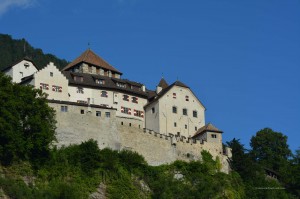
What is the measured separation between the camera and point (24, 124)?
202ft

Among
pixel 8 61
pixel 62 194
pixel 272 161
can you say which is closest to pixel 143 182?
pixel 62 194

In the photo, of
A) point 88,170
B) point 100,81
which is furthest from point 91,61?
point 88,170

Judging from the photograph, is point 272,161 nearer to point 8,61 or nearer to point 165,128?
point 165,128

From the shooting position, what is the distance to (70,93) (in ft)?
242

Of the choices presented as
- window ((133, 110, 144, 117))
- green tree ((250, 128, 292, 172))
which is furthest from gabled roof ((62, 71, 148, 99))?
green tree ((250, 128, 292, 172))

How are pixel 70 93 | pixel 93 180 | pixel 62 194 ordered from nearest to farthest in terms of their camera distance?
pixel 62 194, pixel 93 180, pixel 70 93

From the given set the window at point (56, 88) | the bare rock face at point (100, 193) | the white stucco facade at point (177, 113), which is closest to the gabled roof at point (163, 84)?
the white stucco facade at point (177, 113)

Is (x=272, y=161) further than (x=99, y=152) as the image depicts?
Yes

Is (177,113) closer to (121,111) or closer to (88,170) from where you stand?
(121,111)

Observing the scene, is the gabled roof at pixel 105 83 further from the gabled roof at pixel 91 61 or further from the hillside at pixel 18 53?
the hillside at pixel 18 53

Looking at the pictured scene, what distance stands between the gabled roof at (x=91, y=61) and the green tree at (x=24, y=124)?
18.6m

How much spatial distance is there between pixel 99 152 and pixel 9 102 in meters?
10.2

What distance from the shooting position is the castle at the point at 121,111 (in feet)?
226

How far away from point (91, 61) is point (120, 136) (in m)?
15.2
